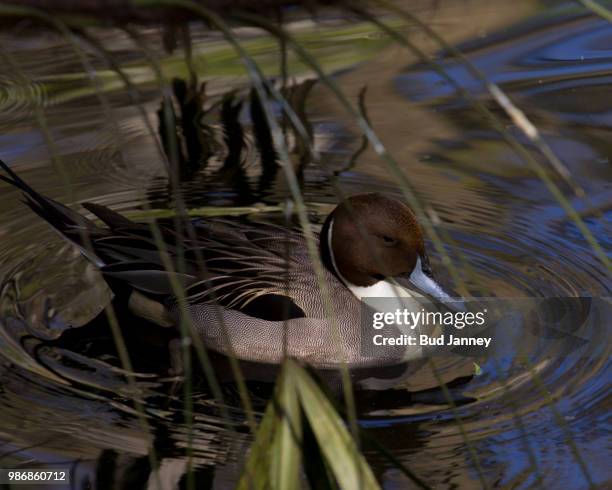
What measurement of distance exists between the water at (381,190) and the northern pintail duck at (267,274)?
0.73 ft

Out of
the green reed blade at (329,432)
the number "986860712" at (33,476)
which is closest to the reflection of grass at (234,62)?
the number "986860712" at (33,476)

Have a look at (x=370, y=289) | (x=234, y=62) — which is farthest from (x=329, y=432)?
(x=234, y=62)

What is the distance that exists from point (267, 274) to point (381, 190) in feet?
3.50

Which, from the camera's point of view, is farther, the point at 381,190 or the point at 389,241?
the point at 381,190

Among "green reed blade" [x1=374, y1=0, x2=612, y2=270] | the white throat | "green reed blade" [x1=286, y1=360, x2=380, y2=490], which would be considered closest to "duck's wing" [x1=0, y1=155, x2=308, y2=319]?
the white throat

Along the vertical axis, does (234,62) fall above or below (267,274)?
above

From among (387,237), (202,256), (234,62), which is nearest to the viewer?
(387,237)

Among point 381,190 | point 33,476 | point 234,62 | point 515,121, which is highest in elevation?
point 234,62

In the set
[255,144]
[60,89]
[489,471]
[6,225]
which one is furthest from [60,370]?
[60,89]

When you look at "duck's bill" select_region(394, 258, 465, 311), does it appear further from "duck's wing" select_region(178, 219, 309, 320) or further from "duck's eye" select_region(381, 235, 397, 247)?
"duck's wing" select_region(178, 219, 309, 320)

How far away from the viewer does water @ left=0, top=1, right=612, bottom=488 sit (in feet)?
11.0

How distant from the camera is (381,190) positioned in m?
5.27

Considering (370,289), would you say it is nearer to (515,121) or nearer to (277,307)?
(277,307)

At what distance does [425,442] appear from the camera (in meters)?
3.43
